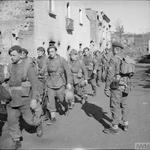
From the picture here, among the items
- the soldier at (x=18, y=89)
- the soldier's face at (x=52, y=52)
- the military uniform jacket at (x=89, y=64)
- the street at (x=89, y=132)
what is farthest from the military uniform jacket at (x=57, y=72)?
the military uniform jacket at (x=89, y=64)

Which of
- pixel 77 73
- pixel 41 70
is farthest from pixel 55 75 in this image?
pixel 77 73

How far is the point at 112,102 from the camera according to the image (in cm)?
665

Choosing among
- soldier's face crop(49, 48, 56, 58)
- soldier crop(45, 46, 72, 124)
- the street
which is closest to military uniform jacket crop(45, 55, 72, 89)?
soldier crop(45, 46, 72, 124)

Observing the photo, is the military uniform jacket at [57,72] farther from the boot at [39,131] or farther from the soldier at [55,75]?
the boot at [39,131]

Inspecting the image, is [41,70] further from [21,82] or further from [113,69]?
[21,82]

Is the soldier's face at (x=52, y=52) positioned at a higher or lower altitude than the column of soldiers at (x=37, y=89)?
higher

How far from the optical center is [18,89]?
230 inches

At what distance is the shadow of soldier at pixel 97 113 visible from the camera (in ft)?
25.8

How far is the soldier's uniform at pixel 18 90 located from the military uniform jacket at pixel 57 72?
1873 millimetres

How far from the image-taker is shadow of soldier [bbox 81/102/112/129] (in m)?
7.86

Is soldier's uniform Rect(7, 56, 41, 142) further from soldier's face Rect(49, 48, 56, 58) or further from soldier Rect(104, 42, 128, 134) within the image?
soldier's face Rect(49, 48, 56, 58)

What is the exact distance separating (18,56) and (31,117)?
1.21 m

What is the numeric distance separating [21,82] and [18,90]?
162 millimetres

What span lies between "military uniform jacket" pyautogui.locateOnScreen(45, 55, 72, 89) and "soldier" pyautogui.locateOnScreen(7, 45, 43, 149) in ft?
6.07
